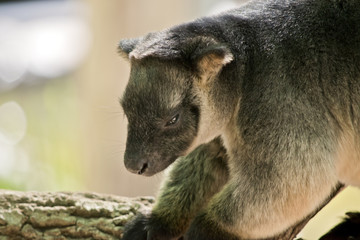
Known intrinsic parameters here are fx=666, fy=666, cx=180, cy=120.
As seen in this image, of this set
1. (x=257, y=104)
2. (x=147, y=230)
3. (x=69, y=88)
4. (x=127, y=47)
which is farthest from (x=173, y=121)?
(x=69, y=88)

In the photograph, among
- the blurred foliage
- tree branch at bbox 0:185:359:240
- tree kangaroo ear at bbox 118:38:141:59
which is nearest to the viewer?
tree kangaroo ear at bbox 118:38:141:59

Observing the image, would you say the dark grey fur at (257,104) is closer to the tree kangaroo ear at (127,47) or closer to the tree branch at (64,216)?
the tree kangaroo ear at (127,47)

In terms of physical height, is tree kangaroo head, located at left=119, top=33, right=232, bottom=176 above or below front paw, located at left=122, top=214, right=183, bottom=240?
above

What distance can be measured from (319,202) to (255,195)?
1.31 ft

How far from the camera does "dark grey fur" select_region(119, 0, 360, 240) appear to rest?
3.78 meters

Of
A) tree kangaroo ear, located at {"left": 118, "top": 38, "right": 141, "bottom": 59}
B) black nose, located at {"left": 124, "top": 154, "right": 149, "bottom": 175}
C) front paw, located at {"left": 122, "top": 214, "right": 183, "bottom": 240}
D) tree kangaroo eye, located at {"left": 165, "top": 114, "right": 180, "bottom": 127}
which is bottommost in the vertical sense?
front paw, located at {"left": 122, "top": 214, "right": 183, "bottom": 240}

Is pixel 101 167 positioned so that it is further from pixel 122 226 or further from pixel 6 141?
pixel 122 226

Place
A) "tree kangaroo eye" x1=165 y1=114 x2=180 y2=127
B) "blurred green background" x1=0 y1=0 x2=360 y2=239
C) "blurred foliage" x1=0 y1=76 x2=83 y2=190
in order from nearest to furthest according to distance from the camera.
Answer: "tree kangaroo eye" x1=165 y1=114 x2=180 y2=127 → "blurred green background" x1=0 y1=0 x2=360 y2=239 → "blurred foliage" x1=0 y1=76 x2=83 y2=190

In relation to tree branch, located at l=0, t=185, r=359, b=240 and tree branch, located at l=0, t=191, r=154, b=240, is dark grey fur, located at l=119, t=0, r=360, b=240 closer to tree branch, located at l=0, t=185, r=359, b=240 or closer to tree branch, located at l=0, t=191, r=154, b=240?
tree branch, located at l=0, t=185, r=359, b=240

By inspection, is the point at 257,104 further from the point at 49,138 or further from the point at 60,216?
the point at 49,138

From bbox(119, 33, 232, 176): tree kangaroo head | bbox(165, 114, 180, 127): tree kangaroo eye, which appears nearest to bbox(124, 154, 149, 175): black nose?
bbox(119, 33, 232, 176): tree kangaroo head

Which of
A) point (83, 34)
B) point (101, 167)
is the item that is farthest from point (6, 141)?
point (83, 34)

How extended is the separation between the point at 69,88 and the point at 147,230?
24.3 ft

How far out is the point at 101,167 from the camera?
890cm
